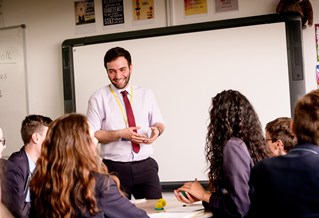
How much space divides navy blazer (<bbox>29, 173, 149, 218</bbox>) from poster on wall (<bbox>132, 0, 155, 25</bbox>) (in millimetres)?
2410

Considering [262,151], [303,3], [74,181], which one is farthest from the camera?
[303,3]

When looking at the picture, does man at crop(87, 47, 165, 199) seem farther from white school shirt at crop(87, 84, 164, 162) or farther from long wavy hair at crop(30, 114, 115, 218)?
long wavy hair at crop(30, 114, 115, 218)

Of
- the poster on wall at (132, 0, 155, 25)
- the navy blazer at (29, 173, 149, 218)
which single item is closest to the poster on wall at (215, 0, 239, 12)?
the poster on wall at (132, 0, 155, 25)

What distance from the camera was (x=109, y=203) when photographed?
1812mm

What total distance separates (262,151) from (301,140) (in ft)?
2.20

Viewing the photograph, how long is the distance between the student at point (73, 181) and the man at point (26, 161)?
420mm

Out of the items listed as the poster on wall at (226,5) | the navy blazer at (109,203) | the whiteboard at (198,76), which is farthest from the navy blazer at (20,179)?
Result: the poster on wall at (226,5)

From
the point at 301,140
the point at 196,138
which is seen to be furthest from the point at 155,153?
the point at 301,140

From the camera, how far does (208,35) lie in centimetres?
377

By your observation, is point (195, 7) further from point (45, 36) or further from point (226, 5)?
point (45, 36)

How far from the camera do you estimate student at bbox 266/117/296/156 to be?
8.77 feet

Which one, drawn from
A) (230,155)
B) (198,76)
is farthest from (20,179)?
(198,76)

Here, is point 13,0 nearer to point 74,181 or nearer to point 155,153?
point 155,153

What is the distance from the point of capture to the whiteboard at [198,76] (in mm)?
3609
